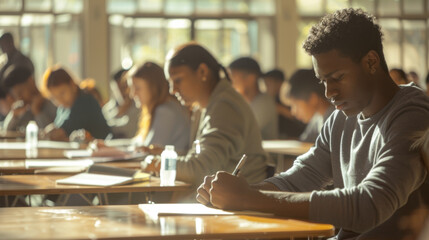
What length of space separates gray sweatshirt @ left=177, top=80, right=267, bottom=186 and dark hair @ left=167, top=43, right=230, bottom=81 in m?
0.09

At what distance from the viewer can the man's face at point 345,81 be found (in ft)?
7.23

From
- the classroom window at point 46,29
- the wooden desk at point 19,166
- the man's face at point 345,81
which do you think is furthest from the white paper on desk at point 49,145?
the classroom window at point 46,29

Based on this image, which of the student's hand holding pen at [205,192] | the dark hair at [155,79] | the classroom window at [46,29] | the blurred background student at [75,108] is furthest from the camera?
the classroom window at [46,29]

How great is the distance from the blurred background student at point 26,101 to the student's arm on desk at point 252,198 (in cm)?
559

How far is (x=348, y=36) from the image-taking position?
7.27ft

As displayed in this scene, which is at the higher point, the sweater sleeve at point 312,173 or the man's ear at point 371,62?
the man's ear at point 371,62

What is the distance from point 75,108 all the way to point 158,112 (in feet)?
5.95

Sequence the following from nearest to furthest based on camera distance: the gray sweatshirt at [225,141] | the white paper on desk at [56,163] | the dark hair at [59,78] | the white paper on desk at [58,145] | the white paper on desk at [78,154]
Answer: the gray sweatshirt at [225,141], the white paper on desk at [56,163], the white paper on desk at [78,154], the white paper on desk at [58,145], the dark hair at [59,78]

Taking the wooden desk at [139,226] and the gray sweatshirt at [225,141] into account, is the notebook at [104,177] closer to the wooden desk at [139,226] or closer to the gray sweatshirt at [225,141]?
the gray sweatshirt at [225,141]

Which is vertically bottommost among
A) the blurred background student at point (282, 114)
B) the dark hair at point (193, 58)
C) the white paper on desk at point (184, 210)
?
the blurred background student at point (282, 114)

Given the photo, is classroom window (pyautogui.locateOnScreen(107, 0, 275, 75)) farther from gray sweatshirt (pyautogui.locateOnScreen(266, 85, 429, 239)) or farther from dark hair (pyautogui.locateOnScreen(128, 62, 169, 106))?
gray sweatshirt (pyautogui.locateOnScreen(266, 85, 429, 239))

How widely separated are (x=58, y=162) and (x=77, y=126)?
2.50 metres

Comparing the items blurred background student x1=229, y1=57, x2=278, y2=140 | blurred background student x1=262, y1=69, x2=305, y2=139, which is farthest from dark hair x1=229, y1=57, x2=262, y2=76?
blurred background student x1=262, y1=69, x2=305, y2=139

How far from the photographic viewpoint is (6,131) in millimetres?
7812
